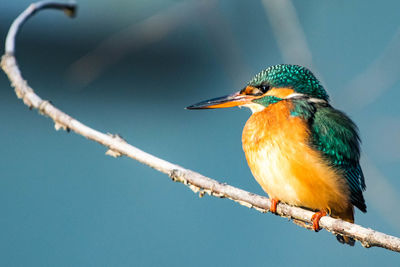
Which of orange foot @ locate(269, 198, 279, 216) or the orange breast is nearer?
orange foot @ locate(269, 198, 279, 216)

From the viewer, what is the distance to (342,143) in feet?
5.97

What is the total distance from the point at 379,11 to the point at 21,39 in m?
2.19

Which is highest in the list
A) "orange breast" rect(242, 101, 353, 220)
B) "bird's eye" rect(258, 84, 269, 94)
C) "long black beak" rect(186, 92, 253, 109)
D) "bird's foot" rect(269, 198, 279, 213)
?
"bird's eye" rect(258, 84, 269, 94)

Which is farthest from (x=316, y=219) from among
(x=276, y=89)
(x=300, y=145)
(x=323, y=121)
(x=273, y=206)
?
(x=276, y=89)

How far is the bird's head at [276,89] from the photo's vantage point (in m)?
1.91

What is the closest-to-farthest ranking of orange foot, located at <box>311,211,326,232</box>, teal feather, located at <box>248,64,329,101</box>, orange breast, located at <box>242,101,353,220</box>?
orange foot, located at <box>311,211,326,232</box>, orange breast, located at <box>242,101,353,220</box>, teal feather, located at <box>248,64,329,101</box>

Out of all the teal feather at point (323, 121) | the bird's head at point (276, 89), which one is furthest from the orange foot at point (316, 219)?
the bird's head at point (276, 89)

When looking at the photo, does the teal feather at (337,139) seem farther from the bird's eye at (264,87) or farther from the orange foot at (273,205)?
the orange foot at (273,205)

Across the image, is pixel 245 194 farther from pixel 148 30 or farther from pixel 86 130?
pixel 148 30

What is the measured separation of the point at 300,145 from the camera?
1720mm

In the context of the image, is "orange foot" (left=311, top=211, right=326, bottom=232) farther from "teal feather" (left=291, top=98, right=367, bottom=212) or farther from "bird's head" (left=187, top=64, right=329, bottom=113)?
"bird's head" (left=187, top=64, right=329, bottom=113)

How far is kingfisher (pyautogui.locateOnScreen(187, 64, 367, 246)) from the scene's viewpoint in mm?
1696

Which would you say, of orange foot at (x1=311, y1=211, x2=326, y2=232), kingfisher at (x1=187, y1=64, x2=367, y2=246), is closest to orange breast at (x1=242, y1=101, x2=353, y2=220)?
kingfisher at (x1=187, y1=64, x2=367, y2=246)

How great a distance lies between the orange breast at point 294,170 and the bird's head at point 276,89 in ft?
0.42
